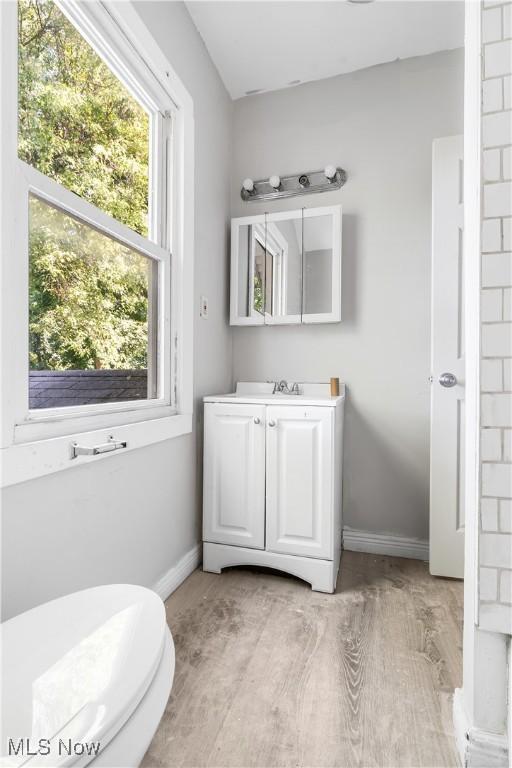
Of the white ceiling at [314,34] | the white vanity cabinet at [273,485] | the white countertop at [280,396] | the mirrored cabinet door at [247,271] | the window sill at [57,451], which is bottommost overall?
the white vanity cabinet at [273,485]

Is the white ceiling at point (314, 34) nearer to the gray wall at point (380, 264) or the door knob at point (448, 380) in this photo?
the gray wall at point (380, 264)

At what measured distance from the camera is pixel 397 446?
2.07 metres

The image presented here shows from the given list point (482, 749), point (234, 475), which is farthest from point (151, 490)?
point (482, 749)

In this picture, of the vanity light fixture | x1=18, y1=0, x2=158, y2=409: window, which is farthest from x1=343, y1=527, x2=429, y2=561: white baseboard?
the vanity light fixture

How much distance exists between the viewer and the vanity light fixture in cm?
212

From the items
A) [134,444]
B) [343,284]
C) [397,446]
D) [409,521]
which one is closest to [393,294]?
[343,284]

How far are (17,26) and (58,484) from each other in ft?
3.64

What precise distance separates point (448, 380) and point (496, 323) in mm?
935

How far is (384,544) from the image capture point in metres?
2.07

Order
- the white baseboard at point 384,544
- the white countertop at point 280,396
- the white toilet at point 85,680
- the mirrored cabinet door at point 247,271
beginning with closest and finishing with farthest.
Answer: the white toilet at point 85,680 → the white countertop at point 280,396 → the white baseboard at point 384,544 → the mirrored cabinet door at point 247,271

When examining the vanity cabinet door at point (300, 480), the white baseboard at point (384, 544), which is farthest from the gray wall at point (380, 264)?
the vanity cabinet door at point (300, 480)

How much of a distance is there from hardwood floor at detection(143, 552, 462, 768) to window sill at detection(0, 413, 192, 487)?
70 cm

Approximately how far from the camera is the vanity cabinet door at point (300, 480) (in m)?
1.69

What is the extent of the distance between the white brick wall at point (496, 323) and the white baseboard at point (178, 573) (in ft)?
3.80
